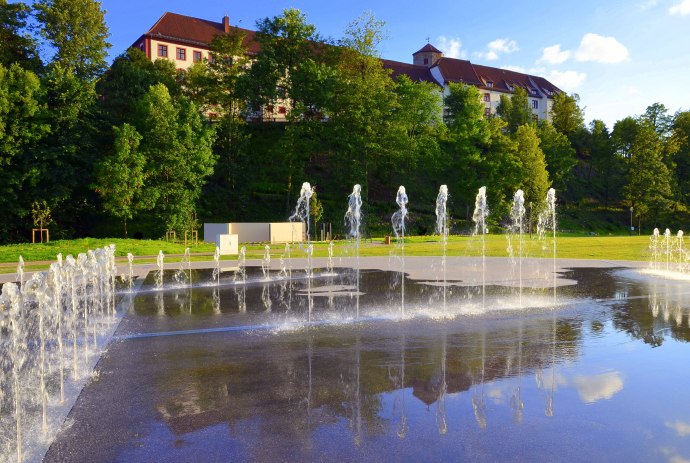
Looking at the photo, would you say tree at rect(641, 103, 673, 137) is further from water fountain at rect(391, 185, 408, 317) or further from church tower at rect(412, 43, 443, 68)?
water fountain at rect(391, 185, 408, 317)

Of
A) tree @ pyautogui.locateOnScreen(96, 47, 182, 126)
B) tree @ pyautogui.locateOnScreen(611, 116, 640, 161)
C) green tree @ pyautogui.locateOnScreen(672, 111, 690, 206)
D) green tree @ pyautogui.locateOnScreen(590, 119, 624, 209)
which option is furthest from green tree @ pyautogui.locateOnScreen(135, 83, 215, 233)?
tree @ pyautogui.locateOnScreen(611, 116, 640, 161)

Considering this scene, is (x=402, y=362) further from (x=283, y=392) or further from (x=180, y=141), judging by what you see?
(x=180, y=141)

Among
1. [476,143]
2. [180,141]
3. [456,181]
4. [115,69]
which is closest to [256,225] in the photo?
[180,141]

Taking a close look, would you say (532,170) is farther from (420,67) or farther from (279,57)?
(420,67)

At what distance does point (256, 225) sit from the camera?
125 ft

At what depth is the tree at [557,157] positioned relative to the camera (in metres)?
69.6

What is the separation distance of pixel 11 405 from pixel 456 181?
53455mm

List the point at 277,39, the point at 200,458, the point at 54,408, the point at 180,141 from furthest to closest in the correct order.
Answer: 1. the point at 277,39
2. the point at 180,141
3. the point at 54,408
4. the point at 200,458

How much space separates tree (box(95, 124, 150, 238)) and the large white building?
18.2m

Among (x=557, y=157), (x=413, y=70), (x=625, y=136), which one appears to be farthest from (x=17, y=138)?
(x=625, y=136)

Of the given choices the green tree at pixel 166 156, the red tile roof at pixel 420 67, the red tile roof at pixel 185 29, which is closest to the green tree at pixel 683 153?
the red tile roof at pixel 420 67

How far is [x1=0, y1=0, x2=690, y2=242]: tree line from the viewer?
37.7 meters

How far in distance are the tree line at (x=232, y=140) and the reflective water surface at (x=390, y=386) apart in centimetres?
3051

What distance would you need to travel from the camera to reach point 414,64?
97.4 metres
